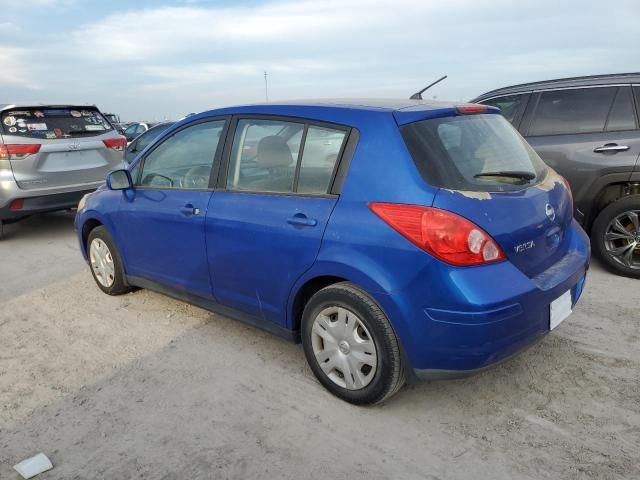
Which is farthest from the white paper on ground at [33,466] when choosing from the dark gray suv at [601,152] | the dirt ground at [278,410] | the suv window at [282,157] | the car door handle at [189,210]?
the dark gray suv at [601,152]

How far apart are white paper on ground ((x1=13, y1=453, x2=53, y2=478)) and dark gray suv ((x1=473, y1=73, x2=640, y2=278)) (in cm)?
456

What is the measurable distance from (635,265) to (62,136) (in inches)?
262

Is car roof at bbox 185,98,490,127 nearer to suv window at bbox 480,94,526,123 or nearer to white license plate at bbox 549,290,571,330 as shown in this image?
white license plate at bbox 549,290,571,330

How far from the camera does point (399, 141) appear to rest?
2576 millimetres

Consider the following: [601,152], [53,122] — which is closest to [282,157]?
[601,152]

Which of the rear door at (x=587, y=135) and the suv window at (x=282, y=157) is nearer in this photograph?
the suv window at (x=282, y=157)

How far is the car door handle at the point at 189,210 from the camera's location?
3.42 metres

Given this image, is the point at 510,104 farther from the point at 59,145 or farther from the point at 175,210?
the point at 59,145

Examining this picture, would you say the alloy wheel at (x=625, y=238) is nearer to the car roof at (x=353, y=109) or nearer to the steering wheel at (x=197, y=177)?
the car roof at (x=353, y=109)

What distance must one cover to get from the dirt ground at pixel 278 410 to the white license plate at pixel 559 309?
0.44 meters

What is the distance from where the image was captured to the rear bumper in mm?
6348

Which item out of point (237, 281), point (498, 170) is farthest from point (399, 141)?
point (237, 281)

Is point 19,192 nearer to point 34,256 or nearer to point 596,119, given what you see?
point 34,256

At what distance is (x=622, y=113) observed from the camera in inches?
183
